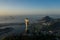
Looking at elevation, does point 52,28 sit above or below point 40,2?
below

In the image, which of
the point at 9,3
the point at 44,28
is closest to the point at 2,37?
the point at 9,3

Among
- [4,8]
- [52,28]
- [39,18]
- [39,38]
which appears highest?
[4,8]

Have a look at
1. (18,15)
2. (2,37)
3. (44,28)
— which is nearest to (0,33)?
(2,37)

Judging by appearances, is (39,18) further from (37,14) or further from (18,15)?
(18,15)

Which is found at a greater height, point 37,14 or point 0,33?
point 37,14

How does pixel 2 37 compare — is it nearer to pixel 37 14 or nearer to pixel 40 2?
pixel 37 14

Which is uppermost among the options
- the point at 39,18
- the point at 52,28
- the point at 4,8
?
the point at 4,8
